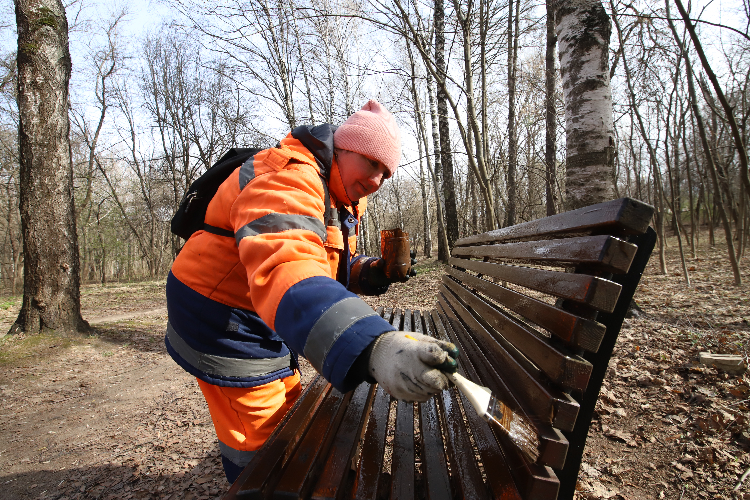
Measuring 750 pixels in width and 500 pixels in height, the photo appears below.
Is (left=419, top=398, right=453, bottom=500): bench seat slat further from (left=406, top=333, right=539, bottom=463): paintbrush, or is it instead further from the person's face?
the person's face

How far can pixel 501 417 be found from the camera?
37.9 inches

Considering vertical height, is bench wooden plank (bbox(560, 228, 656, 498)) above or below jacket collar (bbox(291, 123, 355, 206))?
below

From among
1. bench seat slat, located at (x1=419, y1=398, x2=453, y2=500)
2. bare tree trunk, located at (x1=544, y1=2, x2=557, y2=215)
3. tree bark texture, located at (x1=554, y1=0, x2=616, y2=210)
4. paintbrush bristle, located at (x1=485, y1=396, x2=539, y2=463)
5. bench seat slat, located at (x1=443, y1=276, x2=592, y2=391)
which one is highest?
bare tree trunk, located at (x1=544, y1=2, x2=557, y2=215)

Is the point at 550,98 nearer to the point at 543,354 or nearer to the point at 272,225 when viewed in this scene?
the point at 543,354

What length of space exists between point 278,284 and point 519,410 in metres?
0.85

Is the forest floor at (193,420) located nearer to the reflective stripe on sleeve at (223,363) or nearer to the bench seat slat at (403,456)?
the bench seat slat at (403,456)

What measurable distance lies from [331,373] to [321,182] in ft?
2.36

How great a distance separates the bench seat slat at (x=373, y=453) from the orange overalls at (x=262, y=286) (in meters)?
0.40

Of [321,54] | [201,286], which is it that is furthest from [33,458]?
[321,54]

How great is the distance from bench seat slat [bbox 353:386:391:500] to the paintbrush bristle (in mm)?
419

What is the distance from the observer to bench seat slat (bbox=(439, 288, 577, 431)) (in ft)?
3.45

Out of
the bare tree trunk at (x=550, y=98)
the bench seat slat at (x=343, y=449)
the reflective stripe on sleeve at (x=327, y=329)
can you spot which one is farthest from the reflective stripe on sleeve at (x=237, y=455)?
the bare tree trunk at (x=550, y=98)

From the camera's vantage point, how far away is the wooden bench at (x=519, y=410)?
1.04 meters

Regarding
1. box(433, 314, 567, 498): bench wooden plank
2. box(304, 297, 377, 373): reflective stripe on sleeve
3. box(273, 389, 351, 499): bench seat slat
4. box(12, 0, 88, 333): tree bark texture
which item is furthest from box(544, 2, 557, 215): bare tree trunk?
box(12, 0, 88, 333): tree bark texture
